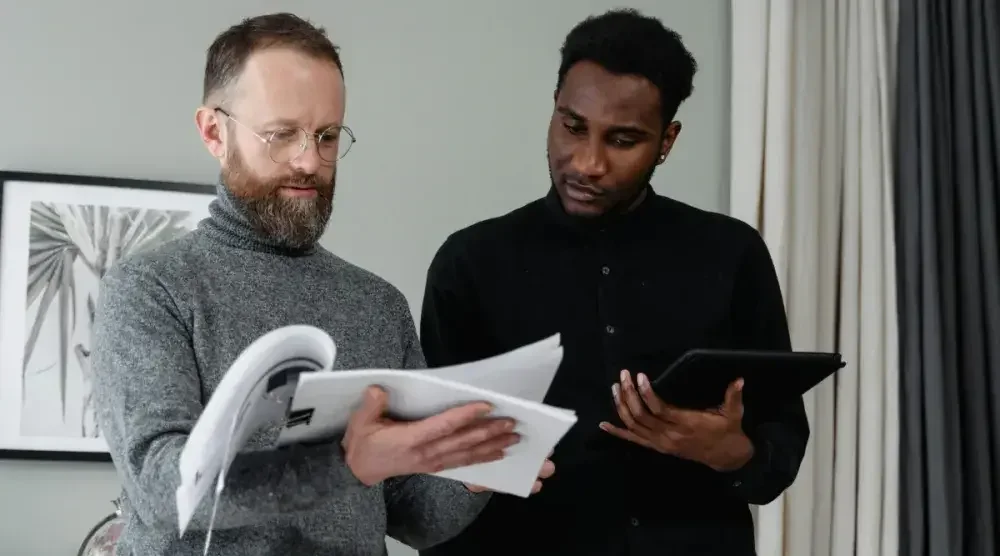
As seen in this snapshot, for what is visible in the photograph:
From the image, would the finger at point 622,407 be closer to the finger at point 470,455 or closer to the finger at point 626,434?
the finger at point 626,434

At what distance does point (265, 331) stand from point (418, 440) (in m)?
0.30

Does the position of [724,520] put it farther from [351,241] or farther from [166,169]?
[166,169]

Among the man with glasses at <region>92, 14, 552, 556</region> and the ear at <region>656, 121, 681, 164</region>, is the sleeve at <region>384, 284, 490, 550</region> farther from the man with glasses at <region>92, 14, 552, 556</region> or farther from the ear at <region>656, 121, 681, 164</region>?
the ear at <region>656, 121, 681, 164</region>

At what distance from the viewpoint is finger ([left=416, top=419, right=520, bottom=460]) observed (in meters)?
1.09

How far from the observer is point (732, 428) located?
58.3 inches

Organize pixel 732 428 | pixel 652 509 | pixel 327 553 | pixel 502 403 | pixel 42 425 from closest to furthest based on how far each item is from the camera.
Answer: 1. pixel 502 403
2. pixel 327 553
3. pixel 732 428
4. pixel 652 509
5. pixel 42 425

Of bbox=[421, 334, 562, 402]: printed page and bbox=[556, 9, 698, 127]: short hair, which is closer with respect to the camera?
bbox=[421, 334, 562, 402]: printed page

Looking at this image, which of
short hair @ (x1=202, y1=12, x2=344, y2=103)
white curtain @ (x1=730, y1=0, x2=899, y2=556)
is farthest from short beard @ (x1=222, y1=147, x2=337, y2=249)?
white curtain @ (x1=730, y1=0, x2=899, y2=556)

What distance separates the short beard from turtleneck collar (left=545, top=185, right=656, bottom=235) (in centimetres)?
51

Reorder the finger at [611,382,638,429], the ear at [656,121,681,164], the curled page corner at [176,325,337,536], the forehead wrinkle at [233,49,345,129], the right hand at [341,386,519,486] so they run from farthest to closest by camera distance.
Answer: the ear at [656,121,681,164]
the finger at [611,382,638,429]
the forehead wrinkle at [233,49,345,129]
the right hand at [341,386,519,486]
the curled page corner at [176,325,337,536]

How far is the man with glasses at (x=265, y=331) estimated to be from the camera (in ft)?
3.58

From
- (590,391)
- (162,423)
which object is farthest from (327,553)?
(590,391)

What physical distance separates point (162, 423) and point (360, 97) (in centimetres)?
152

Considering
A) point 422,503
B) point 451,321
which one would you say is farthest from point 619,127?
point 422,503
